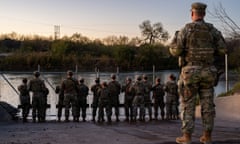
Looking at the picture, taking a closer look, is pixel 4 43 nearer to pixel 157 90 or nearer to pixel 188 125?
pixel 157 90

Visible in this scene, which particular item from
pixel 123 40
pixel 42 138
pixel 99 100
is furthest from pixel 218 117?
pixel 123 40

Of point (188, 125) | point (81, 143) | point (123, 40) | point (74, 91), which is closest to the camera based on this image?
point (188, 125)

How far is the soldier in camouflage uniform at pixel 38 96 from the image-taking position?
675 inches

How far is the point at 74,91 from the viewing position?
17312mm

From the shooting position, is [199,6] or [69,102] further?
Result: [69,102]

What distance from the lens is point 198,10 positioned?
6.78 metres

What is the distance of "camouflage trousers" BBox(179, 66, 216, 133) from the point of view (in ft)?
22.1

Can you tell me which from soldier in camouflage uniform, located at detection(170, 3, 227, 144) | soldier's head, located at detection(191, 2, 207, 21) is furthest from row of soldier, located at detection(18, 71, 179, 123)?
soldier's head, located at detection(191, 2, 207, 21)

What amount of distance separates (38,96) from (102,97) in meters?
2.32

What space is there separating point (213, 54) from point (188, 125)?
3.64 ft

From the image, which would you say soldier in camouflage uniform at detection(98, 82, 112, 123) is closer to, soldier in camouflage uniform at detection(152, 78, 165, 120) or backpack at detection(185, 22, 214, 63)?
soldier in camouflage uniform at detection(152, 78, 165, 120)

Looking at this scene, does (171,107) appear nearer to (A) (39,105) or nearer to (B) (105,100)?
(B) (105,100)

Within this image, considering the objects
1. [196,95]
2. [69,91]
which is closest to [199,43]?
[196,95]

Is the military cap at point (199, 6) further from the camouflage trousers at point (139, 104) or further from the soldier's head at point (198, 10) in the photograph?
the camouflage trousers at point (139, 104)
